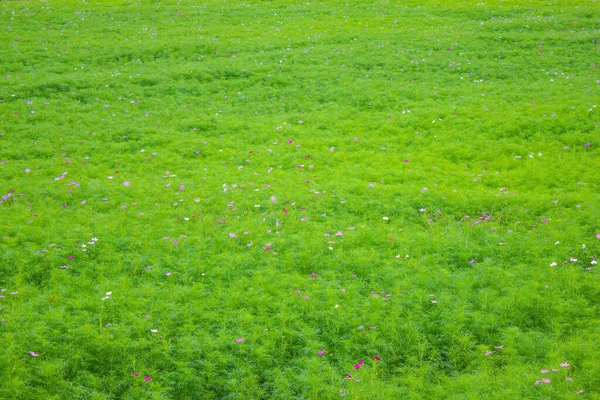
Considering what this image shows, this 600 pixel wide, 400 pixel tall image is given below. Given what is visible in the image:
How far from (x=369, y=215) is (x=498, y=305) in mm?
4479

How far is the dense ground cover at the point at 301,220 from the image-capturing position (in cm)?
834

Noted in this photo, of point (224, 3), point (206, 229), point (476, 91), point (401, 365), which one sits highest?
point (224, 3)

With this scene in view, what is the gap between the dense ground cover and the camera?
834 centimetres

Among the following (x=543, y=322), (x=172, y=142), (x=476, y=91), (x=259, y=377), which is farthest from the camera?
(x=476, y=91)

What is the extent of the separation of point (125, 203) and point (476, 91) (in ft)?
52.3

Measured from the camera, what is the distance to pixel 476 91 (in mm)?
21797

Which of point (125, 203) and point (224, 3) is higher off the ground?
point (224, 3)

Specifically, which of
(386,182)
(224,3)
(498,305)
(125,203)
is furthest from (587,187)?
(224,3)

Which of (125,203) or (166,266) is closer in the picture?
(166,266)

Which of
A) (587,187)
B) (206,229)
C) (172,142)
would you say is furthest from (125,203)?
(587,187)

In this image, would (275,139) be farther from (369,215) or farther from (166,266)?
(166,266)

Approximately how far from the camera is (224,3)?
36.9m

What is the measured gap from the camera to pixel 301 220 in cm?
1283

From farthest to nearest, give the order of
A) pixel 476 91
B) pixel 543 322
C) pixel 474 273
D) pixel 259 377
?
pixel 476 91 < pixel 474 273 < pixel 543 322 < pixel 259 377
